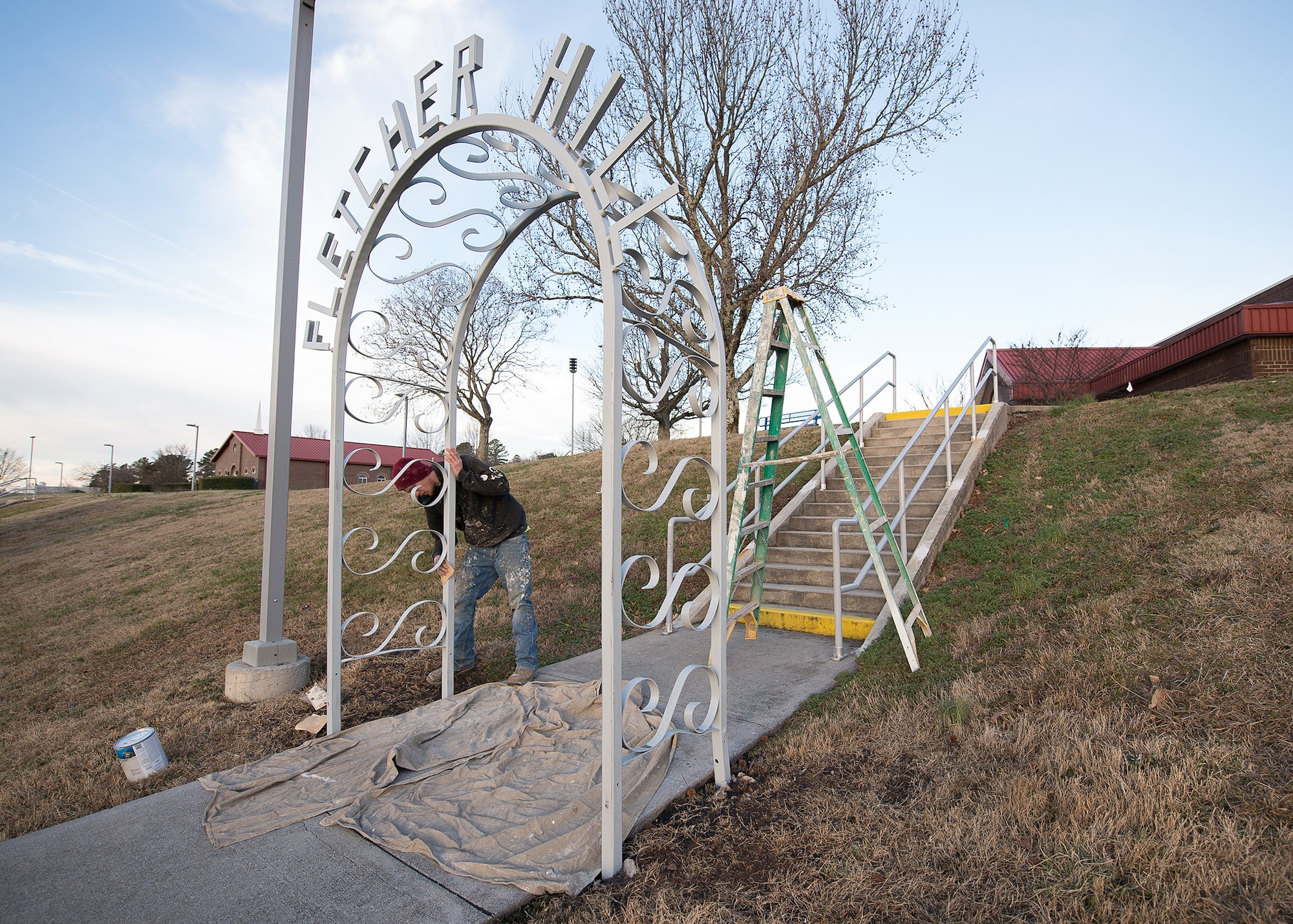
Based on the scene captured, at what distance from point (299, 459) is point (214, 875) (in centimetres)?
4382

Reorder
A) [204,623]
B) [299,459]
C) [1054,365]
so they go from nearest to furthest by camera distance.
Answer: [204,623], [1054,365], [299,459]

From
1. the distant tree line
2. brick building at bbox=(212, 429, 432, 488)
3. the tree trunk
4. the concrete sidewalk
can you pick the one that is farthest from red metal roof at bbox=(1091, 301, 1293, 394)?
the distant tree line

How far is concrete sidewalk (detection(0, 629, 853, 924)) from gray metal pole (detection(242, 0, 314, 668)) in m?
1.69

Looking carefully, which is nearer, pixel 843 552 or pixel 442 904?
pixel 442 904

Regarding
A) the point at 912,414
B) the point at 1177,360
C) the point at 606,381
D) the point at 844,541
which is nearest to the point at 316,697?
the point at 606,381

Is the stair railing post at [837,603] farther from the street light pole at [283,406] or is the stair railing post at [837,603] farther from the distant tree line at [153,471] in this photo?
the distant tree line at [153,471]

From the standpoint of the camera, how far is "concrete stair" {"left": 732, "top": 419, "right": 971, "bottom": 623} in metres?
5.89

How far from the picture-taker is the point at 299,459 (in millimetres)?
41281

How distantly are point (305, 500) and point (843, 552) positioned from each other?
14416 mm

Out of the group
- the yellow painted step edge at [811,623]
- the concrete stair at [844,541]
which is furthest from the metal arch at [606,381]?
the concrete stair at [844,541]

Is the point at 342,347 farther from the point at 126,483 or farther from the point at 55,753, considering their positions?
the point at 126,483

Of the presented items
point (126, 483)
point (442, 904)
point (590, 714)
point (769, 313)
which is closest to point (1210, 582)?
point (769, 313)

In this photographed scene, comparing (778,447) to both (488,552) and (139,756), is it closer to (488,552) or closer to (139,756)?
(488,552)

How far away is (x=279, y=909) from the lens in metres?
2.19
